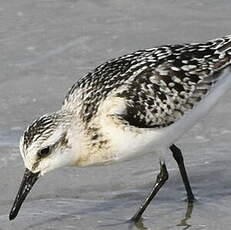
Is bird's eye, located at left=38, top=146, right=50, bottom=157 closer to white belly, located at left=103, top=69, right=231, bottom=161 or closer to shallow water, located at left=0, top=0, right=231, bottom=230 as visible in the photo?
white belly, located at left=103, top=69, right=231, bottom=161

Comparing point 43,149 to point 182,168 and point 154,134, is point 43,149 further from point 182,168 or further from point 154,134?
point 182,168

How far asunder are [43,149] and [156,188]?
1.30m

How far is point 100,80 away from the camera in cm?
848

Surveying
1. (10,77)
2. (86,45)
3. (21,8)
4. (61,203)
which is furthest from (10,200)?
(21,8)

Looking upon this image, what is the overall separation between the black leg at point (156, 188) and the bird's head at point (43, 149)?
2.54 ft

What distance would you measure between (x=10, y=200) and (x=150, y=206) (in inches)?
49.7

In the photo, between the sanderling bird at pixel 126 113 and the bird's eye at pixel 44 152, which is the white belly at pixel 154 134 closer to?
the sanderling bird at pixel 126 113

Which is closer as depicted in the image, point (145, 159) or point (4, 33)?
point (145, 159)

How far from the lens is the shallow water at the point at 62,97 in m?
8.70

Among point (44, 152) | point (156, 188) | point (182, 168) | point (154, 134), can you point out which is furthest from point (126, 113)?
point (182, 168)

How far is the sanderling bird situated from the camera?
821 centimetres

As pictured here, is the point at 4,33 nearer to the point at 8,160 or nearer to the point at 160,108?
the point at 8,160

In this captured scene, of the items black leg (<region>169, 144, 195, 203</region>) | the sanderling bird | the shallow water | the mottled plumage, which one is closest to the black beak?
the sanderling bird

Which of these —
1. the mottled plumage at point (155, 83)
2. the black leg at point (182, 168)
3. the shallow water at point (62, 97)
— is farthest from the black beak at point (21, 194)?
the black leg at point (182, 168)
